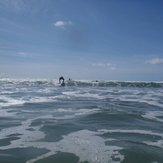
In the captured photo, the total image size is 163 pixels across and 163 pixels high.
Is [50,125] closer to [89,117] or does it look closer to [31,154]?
[89,117]

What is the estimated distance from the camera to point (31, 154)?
8.41 m

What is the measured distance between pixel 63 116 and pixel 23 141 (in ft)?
18.9

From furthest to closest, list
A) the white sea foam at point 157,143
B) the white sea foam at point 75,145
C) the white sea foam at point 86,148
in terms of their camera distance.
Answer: the white sea foam at point 157,143, the white sea foam at point 75,145, the white sea foam at point 86,148

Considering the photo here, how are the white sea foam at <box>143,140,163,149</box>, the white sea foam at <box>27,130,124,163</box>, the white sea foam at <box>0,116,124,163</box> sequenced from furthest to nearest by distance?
the white sea foam at <box>143,140,163,149</box> < the white sea foam at <box>0,116,124,163</box> < the white sea foam at <box>27,130,124,163</box>

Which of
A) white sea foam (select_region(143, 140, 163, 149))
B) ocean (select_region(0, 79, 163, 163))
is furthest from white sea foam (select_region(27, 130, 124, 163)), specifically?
white sea foam (select_region(143, 140, 163, 149))

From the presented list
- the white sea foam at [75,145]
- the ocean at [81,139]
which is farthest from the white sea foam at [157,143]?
the white sea foam at [75,145]

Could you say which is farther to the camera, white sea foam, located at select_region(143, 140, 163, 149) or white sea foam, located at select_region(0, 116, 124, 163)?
white sea foam, located at select_region(143, 140, 163, 149)

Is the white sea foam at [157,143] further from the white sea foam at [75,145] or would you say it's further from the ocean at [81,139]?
the white sea foam at [75,145]

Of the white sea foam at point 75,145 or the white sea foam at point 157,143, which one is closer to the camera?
the white sea foam at point 75,145

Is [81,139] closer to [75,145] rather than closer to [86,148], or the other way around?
[75,145]

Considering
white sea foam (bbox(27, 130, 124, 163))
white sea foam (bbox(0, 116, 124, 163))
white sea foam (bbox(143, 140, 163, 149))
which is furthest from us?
white sea foam (bbox(143, 140, 163, 149))

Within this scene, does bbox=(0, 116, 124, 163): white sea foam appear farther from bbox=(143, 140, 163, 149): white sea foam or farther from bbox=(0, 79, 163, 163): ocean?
bbox=(143, 140, 163, 149): white sea foam

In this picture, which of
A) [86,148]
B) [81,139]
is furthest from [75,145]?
[81,139]

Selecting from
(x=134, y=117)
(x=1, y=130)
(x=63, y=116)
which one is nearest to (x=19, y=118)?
(x=63, y=116)
